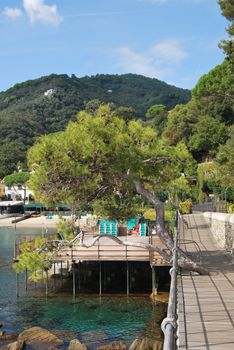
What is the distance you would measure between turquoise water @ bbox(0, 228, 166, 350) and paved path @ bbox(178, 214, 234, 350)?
3.07 metres

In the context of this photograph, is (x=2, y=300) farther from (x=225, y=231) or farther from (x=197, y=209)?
(x=197, y=209)

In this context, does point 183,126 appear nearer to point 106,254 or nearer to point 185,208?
point 185,208

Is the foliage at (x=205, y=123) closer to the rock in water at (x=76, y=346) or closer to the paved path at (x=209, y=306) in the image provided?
the paved path at (x=209, y=306)

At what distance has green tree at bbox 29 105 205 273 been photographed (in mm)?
16469

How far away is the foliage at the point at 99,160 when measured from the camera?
1647 centimetres

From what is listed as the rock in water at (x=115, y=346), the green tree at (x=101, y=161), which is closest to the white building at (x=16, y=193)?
the green tree at (x=101, y=161)

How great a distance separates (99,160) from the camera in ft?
54.6

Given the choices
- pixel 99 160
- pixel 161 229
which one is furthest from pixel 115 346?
pixel 99 160

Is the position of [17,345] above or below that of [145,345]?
below

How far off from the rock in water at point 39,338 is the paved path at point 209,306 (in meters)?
4.99

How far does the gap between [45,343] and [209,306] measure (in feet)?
24.3

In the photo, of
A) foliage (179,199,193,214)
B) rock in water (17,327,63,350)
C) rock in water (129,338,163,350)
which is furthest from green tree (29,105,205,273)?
foliage (179,199,193,214)

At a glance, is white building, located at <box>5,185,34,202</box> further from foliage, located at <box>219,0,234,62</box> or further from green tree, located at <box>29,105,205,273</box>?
green tree, located at <box>29,105,205,273</box>

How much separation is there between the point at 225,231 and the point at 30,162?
11226 mm
